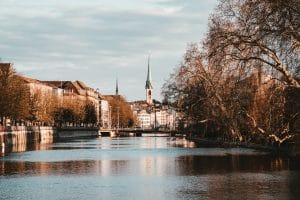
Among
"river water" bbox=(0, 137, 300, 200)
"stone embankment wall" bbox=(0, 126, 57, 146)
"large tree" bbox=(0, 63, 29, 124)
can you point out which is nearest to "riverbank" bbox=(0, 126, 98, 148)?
"stone embankment wall" bbox=(0, 126, 57, 146)

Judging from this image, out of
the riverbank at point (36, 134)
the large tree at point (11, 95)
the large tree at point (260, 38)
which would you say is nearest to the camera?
the large tree at point (260, 38)

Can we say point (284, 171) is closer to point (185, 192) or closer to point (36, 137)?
point (185, 192)

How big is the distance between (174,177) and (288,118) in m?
26.1

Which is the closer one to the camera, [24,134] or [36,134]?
[24,134]

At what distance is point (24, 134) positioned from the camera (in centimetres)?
10994

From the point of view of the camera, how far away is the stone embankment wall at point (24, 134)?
303 feet

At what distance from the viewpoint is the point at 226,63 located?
53.1 m

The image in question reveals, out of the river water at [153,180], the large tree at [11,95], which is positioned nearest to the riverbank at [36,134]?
the large tree at [11,95]

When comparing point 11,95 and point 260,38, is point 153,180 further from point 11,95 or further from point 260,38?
point 11,95

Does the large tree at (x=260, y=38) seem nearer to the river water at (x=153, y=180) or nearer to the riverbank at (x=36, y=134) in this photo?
the river water at (x=153, y=180)

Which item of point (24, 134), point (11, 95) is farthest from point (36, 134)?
point (11, 95)

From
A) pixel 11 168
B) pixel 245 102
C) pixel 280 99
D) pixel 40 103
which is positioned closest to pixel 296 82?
pixel 280 99

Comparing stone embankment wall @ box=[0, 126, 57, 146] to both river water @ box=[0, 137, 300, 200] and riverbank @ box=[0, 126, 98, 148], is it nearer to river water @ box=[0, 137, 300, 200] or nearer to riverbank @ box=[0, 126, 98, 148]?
riverbank @ box=[0, 126, 98, 148]

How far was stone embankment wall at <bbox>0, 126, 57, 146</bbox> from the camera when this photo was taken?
92312 millimetres
